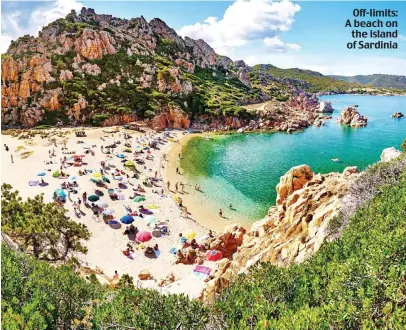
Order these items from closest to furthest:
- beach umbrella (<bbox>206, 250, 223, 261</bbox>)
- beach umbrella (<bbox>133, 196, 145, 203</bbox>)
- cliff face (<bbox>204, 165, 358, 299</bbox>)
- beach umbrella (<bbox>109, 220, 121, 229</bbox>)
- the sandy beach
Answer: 1. cliff face (<bbox>204, 165, 358, 299</bbox>)
2. beach umbrella (<bbox>206, 250, 223, 261</bbox>)
3. beach umbrella (<bbox>109, 220, 121, 229</bbox>)
4. the sandy beach
5. beach umbrella (<bbox>133, 196, 145, 203</bbox>)

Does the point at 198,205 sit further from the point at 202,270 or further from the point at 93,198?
the point at 202,270

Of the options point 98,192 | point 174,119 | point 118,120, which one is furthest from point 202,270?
point 174,119

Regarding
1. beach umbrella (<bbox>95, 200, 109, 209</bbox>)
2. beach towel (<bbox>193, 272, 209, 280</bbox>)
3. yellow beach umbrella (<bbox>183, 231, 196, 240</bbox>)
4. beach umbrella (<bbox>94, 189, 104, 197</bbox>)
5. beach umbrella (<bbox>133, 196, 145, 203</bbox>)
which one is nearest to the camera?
beach towel (<bbox>193, 272, 209, 280</bbox>)

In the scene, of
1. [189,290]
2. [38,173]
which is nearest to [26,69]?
[38,173]

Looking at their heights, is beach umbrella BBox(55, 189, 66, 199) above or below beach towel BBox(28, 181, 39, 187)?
below

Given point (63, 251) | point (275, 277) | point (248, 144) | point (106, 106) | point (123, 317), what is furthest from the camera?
point (106, 106)

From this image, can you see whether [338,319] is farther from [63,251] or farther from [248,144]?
[248,144]

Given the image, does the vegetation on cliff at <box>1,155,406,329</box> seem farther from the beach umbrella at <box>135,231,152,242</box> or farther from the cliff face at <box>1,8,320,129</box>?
the cliff face at <box>1,8,320,129</box>

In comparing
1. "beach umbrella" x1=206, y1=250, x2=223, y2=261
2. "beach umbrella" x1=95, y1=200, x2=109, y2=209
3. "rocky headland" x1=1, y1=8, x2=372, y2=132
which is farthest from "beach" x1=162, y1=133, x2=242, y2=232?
"rocky headland" x1=1, y1=8, x2=372, y2=132
